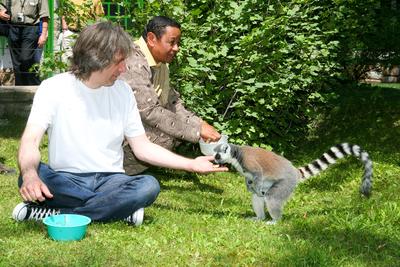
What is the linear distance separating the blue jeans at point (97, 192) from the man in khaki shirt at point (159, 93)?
3.56ft

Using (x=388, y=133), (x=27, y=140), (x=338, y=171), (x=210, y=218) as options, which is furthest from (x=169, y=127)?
(x=388, y=133)

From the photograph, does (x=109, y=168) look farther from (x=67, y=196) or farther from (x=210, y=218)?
(x=210, y=218)

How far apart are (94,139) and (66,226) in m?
0.70

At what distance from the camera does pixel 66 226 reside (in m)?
3.91

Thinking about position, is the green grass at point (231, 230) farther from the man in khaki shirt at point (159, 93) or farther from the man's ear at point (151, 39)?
the man's ear at point (151, 39)

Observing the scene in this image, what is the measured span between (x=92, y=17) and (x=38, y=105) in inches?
148

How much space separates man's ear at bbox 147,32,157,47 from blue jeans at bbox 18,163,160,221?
189 cm

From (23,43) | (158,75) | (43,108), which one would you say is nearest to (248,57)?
(158,75)

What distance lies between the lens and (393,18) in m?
9.42

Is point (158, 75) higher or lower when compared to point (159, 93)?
higher

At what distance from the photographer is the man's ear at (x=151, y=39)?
19.3 ft

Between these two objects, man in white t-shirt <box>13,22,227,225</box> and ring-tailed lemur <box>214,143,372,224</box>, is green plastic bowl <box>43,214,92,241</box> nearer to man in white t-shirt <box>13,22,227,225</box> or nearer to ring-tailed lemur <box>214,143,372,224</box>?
man in white t-shirt <box>13,22,227,225</box>

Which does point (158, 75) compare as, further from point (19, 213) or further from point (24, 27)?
point (24, 27)

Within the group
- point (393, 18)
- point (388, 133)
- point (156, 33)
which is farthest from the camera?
point (393, 18)
